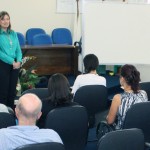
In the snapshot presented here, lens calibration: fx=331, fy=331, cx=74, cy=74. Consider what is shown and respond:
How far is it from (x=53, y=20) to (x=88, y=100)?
5.13 metres

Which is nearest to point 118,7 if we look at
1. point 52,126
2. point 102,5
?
point 102,5

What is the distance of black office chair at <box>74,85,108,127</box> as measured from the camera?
3559 mm

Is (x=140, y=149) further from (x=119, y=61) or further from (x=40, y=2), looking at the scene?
(x=40, y=2)

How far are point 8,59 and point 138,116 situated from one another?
208cm

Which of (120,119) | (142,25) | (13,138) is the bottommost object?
(120,119)

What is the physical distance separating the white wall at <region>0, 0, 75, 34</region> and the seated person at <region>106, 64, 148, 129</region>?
17.7 feet

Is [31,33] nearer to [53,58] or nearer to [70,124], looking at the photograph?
[53,58]

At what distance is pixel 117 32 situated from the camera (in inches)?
223

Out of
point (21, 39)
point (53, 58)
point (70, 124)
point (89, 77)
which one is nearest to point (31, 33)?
point (21, 39)

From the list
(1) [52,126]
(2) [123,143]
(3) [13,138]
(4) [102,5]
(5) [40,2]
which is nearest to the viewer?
(3) [13,138]

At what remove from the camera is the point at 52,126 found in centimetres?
271

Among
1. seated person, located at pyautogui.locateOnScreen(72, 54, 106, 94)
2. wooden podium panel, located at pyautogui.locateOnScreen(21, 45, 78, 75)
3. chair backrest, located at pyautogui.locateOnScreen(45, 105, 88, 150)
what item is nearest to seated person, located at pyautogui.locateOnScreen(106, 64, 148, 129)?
chair backrest, located at pyautogui.locateOnScreen(45, 105, 88, 150)

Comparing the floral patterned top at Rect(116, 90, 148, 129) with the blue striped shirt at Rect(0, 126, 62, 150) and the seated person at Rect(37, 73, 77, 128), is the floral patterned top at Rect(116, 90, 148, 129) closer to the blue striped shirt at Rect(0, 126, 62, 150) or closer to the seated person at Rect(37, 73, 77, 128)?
the seated person at Rect(37, 73, 77, 128)

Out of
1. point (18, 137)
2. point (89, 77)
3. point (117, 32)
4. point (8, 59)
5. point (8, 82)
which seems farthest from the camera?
point (117, 32)
